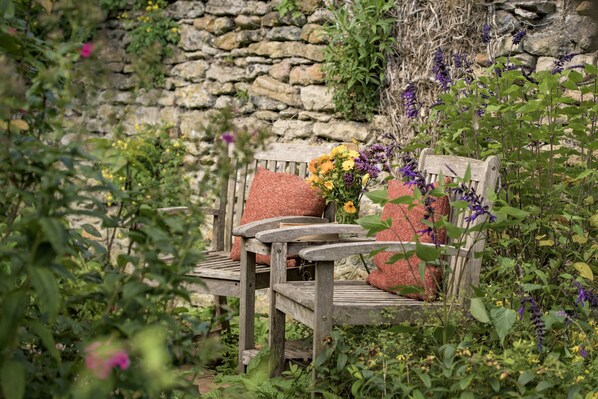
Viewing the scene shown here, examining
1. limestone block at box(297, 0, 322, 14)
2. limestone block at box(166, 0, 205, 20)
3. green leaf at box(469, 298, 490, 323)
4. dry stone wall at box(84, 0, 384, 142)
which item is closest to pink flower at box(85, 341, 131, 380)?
green leaf at box(469, 298, 490, 323)

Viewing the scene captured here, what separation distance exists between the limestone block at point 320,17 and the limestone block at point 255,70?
1.52 ft

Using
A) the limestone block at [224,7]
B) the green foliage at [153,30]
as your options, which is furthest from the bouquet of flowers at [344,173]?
the green foliage at [153,30]

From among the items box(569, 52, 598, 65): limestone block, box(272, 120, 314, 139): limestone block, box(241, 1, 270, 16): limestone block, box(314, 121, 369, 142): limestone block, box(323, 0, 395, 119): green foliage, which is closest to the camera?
box(569, 52, 598, 65): limestone block

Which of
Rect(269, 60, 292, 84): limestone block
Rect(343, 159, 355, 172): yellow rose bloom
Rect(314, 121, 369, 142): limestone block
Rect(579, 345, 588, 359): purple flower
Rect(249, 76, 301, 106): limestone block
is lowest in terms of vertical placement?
→ Rect(579, 345, 588, 359): purple flower

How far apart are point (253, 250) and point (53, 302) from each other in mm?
2239

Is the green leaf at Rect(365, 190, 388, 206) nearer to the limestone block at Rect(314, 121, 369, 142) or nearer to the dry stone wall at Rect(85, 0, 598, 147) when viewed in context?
the dry stone wall at Rect(85, 0, 598, 147)

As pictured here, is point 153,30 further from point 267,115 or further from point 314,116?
point 314,116

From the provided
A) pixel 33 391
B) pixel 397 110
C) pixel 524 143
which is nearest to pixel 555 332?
pixel 524 143

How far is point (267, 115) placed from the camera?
5.25 meters

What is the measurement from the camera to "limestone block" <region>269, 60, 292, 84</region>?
16.9 ft

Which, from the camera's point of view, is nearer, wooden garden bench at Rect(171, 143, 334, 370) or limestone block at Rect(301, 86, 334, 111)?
wooden garden bench at Rect(171, 143, 334, 370)

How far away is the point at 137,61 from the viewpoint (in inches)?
67.0

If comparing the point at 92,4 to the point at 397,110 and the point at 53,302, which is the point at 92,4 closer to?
the point at 53,302

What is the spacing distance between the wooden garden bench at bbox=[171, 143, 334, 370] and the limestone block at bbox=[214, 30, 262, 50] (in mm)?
1125
